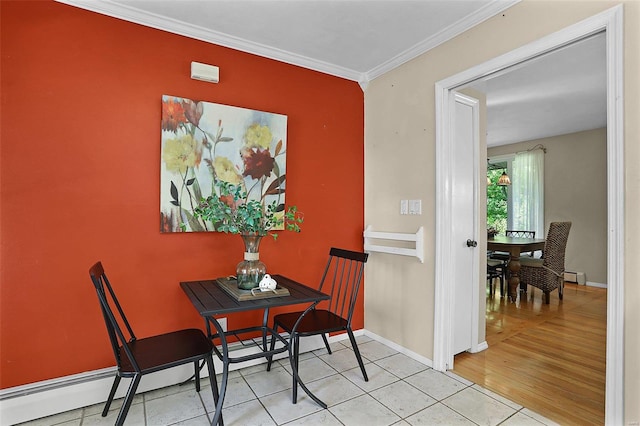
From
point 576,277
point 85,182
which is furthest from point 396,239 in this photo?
point 576,277

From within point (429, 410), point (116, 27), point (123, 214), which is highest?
point (116, 27)

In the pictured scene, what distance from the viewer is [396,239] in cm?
289

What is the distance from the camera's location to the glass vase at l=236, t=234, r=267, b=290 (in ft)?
6.89

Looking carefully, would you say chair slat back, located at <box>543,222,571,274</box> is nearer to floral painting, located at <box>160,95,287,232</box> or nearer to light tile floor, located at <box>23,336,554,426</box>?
light tile floor, located at <box>23,336,554,426</box>

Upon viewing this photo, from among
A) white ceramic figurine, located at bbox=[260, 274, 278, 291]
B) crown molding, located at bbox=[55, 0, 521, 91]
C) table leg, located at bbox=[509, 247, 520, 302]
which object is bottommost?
table leg, located at bbox=[509, 247, 520, 302]

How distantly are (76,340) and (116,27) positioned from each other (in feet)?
6.61

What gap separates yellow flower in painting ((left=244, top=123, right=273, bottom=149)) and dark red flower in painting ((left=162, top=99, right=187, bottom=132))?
468 mm

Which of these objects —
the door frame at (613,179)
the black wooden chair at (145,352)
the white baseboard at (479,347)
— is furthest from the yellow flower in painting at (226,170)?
the white baseboard at (479,347)

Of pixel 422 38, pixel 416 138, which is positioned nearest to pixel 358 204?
pixel 416 138

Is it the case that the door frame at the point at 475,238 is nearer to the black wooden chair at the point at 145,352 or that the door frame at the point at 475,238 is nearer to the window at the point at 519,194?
the black wooden chair at the point at 145,352

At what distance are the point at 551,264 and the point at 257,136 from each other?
4071 mm

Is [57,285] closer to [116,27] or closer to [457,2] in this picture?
[116,27]

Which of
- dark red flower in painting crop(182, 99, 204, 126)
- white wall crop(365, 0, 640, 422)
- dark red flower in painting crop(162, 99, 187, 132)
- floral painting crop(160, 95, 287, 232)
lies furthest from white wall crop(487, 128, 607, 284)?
dark red flower in painting crop(162, 99, 187, 132)

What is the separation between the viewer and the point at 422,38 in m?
2.55
